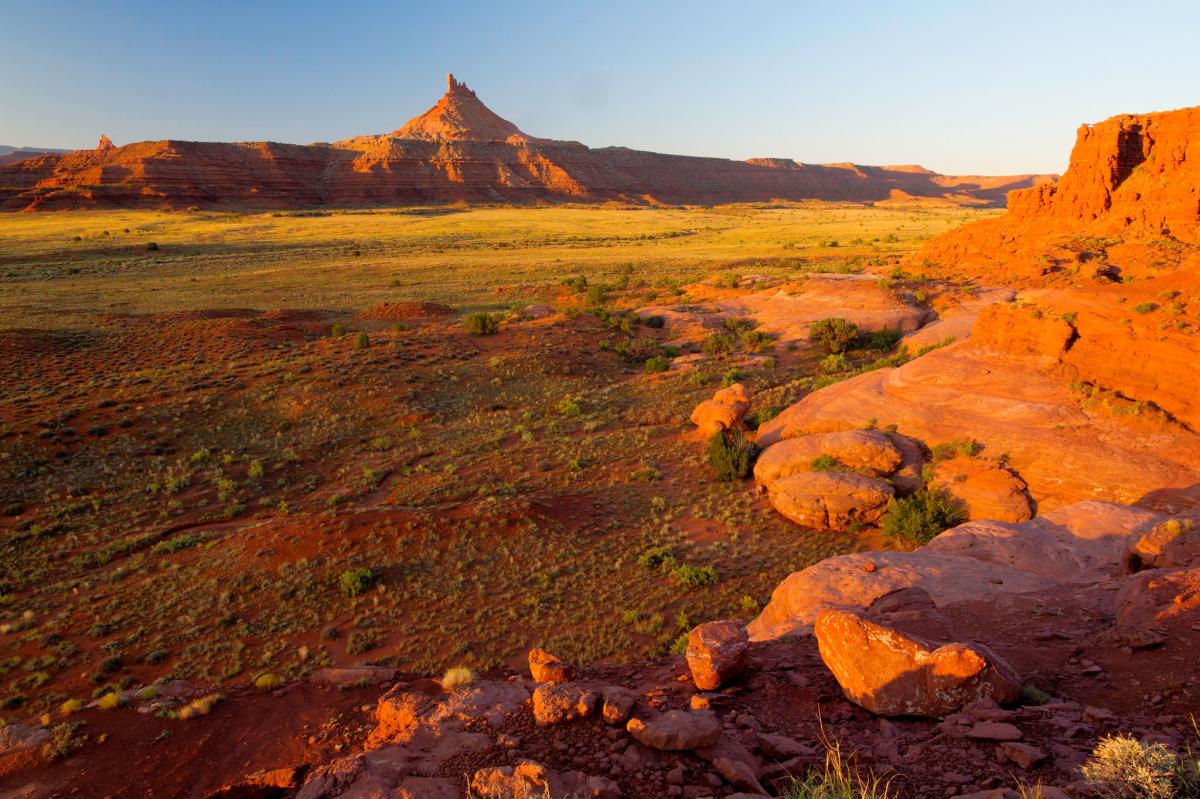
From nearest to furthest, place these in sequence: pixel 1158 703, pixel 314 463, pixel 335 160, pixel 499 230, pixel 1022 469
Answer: pixel 1158 703 < pixel 1022 469 < pixel 314 463 < pixel 499 230 < pixel 335 160

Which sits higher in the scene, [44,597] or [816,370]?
[816,370]

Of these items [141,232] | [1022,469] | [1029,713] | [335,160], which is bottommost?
[1022,469]

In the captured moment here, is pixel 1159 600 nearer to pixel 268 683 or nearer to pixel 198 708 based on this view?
pixel 268 683

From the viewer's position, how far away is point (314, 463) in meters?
18.0

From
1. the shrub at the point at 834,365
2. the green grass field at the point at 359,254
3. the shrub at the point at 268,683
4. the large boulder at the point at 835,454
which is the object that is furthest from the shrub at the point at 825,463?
the green grass field at the point at 359,254

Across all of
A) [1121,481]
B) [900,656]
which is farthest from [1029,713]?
[1121,481]

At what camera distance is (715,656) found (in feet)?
19.5

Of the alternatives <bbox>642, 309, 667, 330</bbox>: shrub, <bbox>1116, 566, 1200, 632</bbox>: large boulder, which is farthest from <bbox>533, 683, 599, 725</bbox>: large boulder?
<bbox>642, 309, 667, 330</bbox>: shrub

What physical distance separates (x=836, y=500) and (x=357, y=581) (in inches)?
369

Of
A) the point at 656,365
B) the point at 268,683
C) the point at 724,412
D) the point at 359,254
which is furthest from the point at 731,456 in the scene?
the point at 359,254

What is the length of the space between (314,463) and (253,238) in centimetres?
6213

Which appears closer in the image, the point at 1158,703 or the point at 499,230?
the point at 1158,703

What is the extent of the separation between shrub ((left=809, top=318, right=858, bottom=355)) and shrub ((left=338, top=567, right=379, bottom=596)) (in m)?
20.0

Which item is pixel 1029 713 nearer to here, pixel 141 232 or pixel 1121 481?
pixel 1121 481
